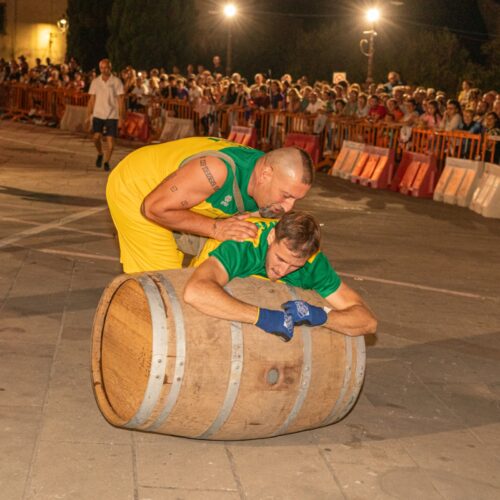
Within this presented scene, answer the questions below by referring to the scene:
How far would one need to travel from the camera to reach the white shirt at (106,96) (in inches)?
709

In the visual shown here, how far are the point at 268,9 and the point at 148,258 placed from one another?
192ft

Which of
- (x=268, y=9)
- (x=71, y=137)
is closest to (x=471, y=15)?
(x=268, y=9)

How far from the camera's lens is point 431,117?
→ 18.3 metres

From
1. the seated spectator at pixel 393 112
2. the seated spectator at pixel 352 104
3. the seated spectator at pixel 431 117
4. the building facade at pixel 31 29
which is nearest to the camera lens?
the seated spectator at pixel 431 117

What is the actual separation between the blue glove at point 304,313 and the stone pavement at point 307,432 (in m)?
0.74

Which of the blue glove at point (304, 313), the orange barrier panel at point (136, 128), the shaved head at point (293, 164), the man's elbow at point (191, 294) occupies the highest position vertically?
the shaved head at point (293, 164)

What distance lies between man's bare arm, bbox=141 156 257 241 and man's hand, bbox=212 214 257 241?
0.14ft

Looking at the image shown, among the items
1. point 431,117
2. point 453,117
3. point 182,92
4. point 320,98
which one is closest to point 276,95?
point 320,98

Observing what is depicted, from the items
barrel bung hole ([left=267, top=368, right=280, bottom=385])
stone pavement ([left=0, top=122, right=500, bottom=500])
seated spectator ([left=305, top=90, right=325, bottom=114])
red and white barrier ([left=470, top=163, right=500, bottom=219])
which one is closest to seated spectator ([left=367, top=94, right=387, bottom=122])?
seated spectator ([left=305, top=90, right=325, bottom=114])

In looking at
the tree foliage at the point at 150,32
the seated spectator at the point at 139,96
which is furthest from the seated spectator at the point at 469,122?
the tree foliage at the point at 150,32

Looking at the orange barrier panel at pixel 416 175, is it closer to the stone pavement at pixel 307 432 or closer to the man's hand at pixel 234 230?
the stone pavement at pixel 307 432

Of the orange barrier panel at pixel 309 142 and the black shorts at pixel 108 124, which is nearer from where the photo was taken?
the black shorts at pixel 108 124

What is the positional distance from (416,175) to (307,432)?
41.3ft

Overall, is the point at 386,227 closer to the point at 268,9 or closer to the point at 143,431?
the point at 143,431
